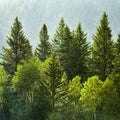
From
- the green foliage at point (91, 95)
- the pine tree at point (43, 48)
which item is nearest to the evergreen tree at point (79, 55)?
the pine tree at point (43, 48)

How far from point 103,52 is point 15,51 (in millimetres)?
15786

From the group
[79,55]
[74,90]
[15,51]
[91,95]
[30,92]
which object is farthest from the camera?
[15,51]

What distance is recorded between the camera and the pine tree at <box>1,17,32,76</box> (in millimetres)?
85688

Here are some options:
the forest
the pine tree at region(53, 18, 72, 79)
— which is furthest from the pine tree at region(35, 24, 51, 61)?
the forest

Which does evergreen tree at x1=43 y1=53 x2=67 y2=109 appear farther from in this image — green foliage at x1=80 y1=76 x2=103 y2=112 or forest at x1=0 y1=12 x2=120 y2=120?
green foliage at x1=80 y1=76 x2=103 y2=112

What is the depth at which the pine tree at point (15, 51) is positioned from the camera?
8569 centimetres

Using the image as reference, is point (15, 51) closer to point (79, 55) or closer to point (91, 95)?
point (79, 55)

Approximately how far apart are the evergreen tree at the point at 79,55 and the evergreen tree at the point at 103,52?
12.1 ft

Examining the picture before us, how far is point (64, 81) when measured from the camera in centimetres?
7581

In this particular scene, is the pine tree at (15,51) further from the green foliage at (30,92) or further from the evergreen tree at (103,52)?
the evergreen tree at (103,52)

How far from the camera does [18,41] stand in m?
87.9

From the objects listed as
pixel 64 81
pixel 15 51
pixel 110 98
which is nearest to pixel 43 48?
pixel 15 51

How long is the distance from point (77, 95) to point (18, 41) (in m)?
17.7

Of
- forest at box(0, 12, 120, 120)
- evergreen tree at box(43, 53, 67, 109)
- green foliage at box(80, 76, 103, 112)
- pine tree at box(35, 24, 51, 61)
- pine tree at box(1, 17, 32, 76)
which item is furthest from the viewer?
pine tree at box(35, 24, 51, 61)
